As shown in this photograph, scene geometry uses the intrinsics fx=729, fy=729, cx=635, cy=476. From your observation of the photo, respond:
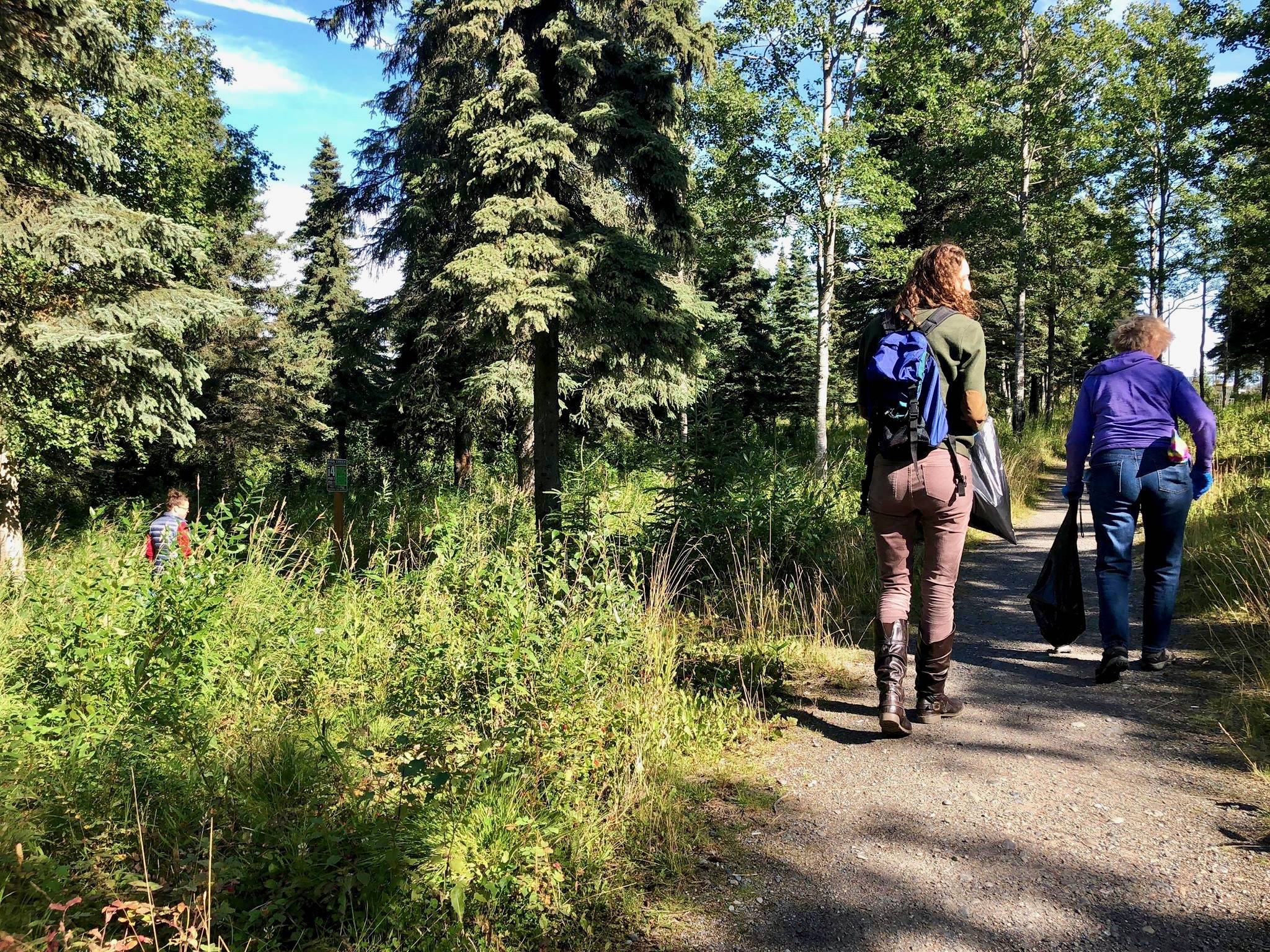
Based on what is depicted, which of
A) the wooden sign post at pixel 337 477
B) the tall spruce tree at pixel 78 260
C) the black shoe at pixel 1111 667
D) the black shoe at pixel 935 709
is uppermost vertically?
the tall spruce tree at pixel 78 260

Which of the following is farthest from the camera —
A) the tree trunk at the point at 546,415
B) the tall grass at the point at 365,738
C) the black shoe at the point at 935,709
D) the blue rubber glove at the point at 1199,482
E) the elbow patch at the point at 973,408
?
the tree trunk at the point at 546,415

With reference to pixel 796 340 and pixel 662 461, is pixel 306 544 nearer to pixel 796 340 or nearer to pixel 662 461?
pixel 662 461

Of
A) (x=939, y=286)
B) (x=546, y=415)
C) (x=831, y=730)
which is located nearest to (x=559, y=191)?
(x=546, y=415)

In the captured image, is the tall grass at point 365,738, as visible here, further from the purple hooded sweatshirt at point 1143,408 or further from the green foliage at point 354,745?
the purple hooded sweatshirt at point 1143,408

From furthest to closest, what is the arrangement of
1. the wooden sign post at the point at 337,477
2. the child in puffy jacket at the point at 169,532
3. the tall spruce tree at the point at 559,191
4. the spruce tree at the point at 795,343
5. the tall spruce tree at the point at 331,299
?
1. the spruce tree at the point at 795,343
2. the tall spruce tree at the point at 331,299
3. the tall spruce tree at the point at 559,191
4. the wooden sign post at the point at 337,477
5. the child in puffy jacket at the point at 169,532

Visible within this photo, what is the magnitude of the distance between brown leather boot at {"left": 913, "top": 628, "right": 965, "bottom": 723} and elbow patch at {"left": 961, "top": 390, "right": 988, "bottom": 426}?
1070 millimetres

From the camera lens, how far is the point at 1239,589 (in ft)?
17.0

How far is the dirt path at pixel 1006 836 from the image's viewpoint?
2.28m

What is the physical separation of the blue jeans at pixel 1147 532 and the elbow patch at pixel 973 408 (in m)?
1.37

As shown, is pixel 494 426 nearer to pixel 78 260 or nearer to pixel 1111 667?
pixel 78 260

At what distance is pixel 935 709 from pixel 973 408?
62.4 inches

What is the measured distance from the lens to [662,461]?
7871mm

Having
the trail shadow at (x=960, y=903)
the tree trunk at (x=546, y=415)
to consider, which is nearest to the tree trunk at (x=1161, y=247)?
the tree trunk at (x=546, y=415)

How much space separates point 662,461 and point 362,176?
1203cm
